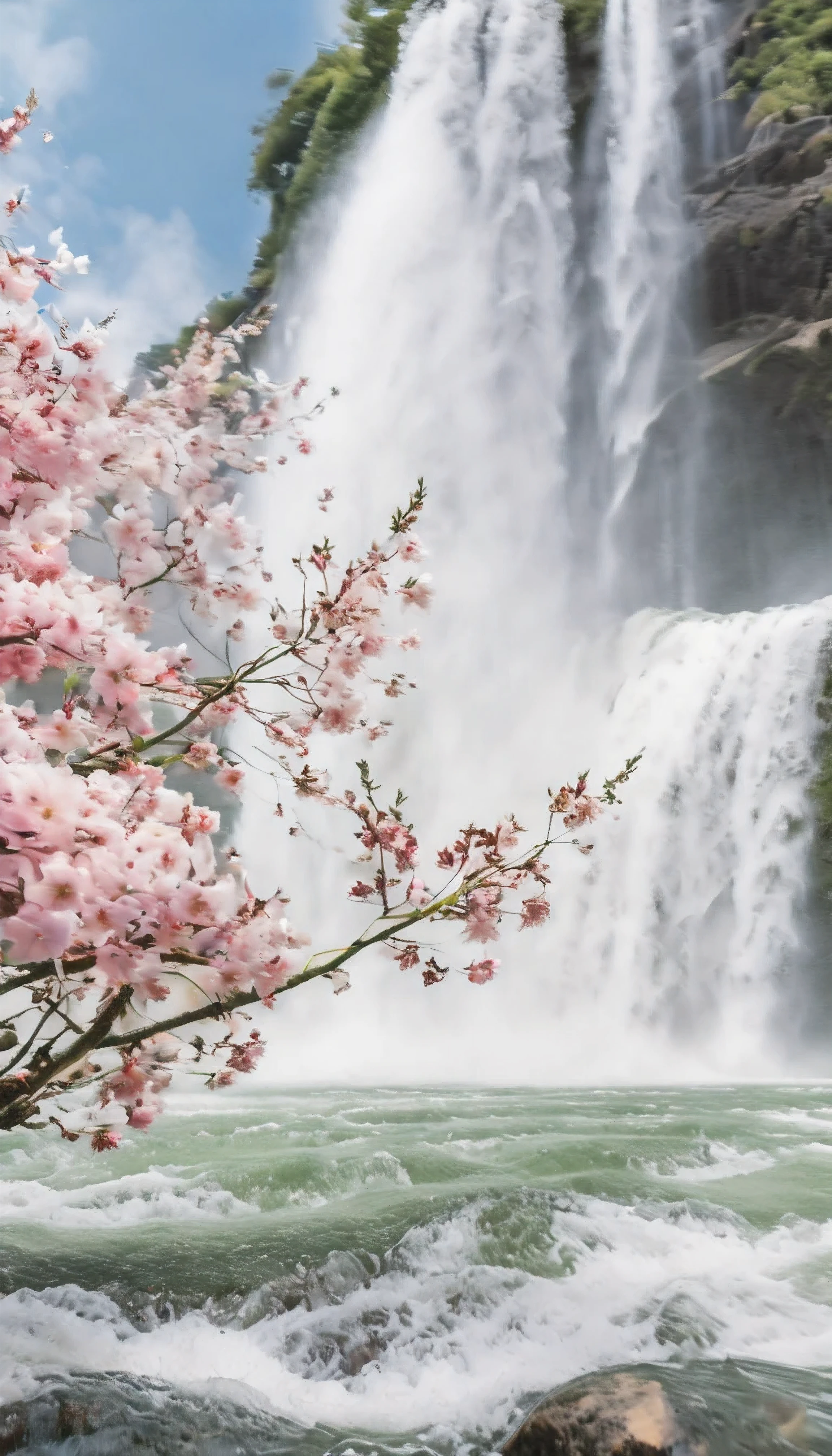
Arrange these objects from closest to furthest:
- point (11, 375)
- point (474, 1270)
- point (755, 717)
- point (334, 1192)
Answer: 1. point (11, 375)
2. point (474, 1270)
3. point (334, 1192)
4. point (755, 717)

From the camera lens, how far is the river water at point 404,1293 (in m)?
2.30

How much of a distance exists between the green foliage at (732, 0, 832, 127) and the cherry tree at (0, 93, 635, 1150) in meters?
17.9

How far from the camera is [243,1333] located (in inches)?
107

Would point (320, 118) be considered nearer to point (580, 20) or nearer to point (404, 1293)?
point (580, 20)

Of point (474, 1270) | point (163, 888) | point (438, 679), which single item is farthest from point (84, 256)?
point (438, 679)

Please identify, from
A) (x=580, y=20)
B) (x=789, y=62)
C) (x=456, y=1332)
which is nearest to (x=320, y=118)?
(x=580, y=20)

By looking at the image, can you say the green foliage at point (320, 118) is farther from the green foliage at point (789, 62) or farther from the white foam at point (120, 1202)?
the white foam at point (120, 1202)

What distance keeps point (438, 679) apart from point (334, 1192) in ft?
40.8

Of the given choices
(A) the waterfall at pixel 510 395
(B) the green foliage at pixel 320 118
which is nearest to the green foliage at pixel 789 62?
(A) the waterfall at pixel 510 395

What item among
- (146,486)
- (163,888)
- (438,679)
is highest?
(438,679)

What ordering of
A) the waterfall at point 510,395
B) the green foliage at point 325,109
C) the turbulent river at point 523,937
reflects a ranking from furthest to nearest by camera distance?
the green foliage at point 325,109, the waterfall at point 510,395, the turbulent river at point 523,937

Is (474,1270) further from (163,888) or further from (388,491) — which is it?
(388,491)

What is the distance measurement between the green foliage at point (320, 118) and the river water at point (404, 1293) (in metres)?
20.7

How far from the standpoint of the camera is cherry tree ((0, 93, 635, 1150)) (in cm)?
157
